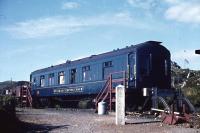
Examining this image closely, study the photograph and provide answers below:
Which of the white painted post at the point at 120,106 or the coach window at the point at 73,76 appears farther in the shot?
the coach window at the point at 73,76

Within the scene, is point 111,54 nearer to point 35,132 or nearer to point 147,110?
point 147,110

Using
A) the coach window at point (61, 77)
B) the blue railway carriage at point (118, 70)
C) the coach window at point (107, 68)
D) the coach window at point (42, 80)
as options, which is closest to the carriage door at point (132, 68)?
the blue railway carriage at point (118, 70)

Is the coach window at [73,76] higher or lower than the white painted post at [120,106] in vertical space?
higher

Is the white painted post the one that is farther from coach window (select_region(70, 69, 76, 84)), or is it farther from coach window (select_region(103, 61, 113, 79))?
coach window (select_region(70, 69, 76, 84))

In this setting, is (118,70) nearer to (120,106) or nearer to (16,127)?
(120,106)

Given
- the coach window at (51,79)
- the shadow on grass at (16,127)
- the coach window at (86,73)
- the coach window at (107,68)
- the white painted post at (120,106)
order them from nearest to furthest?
1. the shadow on grass at (16,127)
2. the white painted post at (120,106)
3. the coach window at (107,68)
4. the coach window at (86,73)
5. the coach window at (51,79)

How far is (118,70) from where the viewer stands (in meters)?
23.9

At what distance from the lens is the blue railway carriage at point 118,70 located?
74.3 ft

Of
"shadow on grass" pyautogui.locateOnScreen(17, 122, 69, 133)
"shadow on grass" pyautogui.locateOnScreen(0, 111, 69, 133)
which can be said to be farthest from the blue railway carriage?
"shadow on grass" pyautogui.locateOnScreen(0, 111, 69, 133)

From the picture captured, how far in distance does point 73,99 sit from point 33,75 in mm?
9837

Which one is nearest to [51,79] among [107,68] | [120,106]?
[107,68]

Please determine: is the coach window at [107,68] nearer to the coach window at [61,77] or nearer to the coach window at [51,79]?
the coach window at [61,77]

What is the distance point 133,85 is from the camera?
22.4 metres

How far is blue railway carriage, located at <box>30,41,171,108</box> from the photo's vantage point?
74.3 ft
